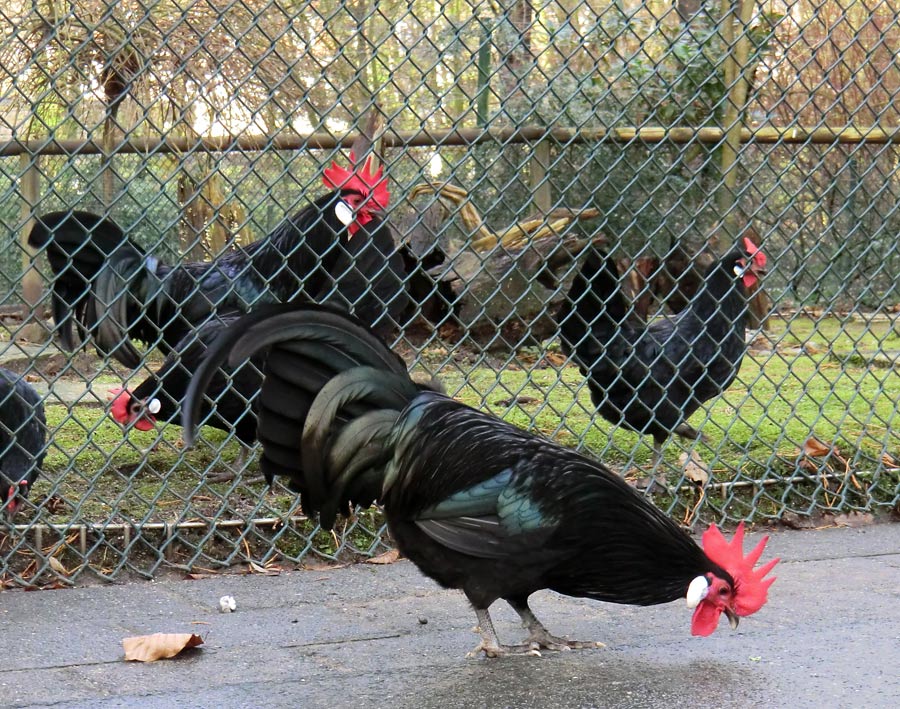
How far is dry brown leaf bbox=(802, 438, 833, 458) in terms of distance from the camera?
501 centimetres

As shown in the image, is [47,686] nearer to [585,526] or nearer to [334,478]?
[334,478]

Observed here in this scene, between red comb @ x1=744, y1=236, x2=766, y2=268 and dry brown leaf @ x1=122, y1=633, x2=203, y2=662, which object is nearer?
dry brown leaf @ x1=122, y1=633, x2=203, y2=662

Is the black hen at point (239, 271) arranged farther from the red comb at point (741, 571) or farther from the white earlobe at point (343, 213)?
the red comb at point (741, 571)

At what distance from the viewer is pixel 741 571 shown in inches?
126

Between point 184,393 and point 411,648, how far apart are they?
2.08 metres

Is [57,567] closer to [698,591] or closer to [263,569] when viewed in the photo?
[263,569]

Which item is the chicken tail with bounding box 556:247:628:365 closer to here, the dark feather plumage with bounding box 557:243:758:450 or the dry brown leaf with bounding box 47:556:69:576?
the dark feather plumage with bounding box 557:243:758:450

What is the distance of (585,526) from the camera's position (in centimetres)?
313

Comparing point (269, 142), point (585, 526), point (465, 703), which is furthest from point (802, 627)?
point (269, 142)

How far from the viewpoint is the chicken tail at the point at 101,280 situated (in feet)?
17.9

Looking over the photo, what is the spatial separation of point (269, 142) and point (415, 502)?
1.45 metres

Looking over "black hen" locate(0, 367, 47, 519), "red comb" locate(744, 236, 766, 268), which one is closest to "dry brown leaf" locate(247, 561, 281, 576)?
"black hen" locate(0, 367, 47, 519)

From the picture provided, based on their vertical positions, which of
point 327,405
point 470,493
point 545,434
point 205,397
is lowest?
point 205,397

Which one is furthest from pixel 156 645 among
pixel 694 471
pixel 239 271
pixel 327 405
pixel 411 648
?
pixel 239 271
